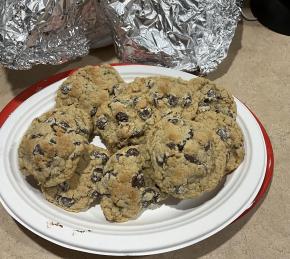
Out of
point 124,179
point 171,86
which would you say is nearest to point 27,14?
point 171,86

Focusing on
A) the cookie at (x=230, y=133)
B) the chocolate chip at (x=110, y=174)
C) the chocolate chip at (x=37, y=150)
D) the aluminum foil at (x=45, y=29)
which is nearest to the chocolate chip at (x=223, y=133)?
the cookie at (x=230, y=133)

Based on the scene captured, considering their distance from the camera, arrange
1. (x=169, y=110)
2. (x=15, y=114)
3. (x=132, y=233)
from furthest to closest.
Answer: (x=15, y=114), (x=169, y=110), (x=132, y=233)

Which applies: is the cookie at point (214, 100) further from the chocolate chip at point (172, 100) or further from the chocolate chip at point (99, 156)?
the chocolate chip at point (99, 156)

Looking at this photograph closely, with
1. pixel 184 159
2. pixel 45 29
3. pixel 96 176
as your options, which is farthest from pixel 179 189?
pixel 45 29

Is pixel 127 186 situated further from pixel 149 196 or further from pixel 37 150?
pixel 37 150

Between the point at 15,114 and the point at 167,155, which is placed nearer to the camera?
the point at 167,155

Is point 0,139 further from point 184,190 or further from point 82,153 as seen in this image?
point 184,190

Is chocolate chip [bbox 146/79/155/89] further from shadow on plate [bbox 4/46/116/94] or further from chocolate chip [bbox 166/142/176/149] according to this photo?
shadow on plate [bbox 4/46/116/94]

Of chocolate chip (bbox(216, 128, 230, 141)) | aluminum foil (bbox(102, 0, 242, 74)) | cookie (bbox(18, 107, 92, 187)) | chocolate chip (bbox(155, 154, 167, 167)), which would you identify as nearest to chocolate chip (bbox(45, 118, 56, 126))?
cookie (bbox(18, 107, 92, 187))
